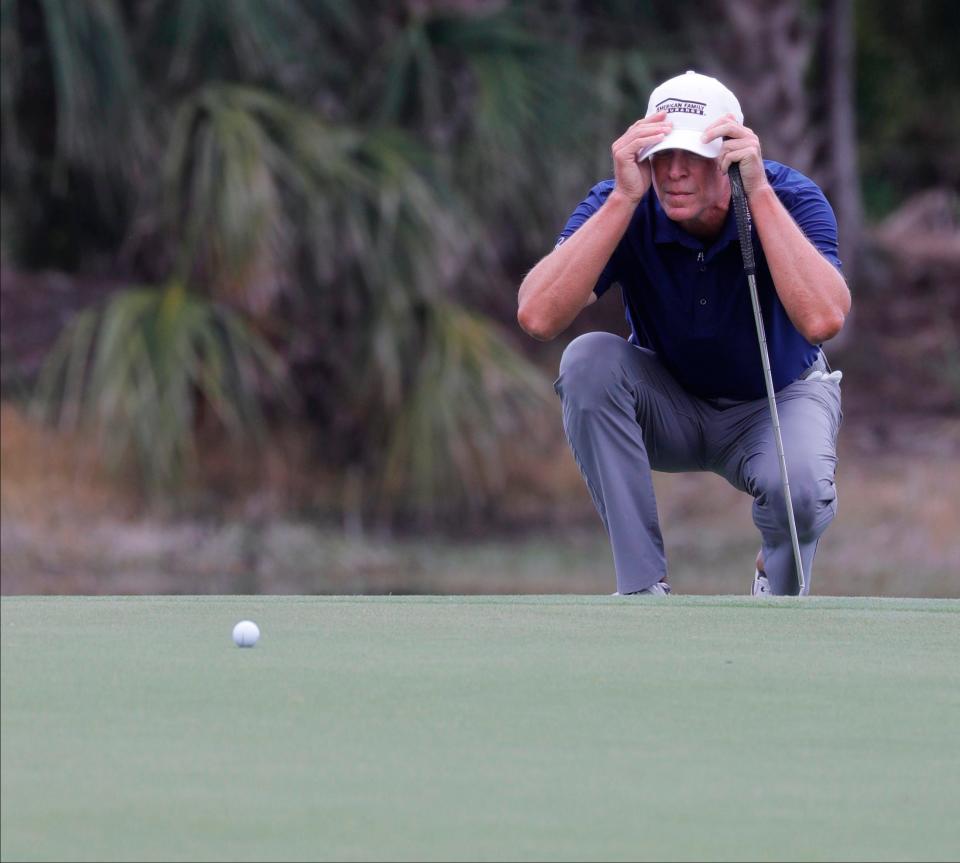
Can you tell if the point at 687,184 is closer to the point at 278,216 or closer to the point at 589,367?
the point at 589,367

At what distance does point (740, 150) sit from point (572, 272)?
45cm

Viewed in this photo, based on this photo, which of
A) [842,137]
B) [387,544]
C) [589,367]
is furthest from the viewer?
[842,137]

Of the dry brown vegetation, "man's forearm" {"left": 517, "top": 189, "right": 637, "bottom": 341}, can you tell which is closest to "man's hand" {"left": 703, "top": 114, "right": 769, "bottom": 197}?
"man's forearm" {"left": 517, "top": 189, "right": 637, "bottom": 341}

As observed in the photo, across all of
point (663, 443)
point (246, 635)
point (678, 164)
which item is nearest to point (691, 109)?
point (678, 164)

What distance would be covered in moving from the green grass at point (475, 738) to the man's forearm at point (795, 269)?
3.52 feet

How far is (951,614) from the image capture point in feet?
12.3

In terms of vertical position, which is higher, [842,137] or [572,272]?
[842,137]

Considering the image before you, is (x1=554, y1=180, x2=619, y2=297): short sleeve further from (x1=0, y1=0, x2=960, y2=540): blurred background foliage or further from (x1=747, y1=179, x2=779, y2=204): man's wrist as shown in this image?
(x1=0, y1=0, x2=960, y2=540): blurred background foliage

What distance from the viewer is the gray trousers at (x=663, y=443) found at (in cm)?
463

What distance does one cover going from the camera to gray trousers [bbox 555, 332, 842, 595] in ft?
15.2

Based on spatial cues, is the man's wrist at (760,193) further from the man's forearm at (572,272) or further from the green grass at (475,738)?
the green grass at (475,738)

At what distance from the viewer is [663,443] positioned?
4875 mm

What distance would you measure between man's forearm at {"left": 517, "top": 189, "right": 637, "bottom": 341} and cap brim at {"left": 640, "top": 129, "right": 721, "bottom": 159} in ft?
0.40

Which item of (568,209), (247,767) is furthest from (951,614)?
(568,209)
